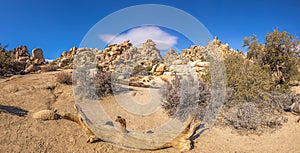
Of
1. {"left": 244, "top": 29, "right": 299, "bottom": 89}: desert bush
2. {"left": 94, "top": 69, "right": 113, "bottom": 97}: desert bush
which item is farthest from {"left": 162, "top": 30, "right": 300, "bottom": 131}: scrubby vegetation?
{"left": 94, "top": 69, "right": 113, "bottom": 97}: desert bush

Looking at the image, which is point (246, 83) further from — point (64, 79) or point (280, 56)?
point (64, 79)

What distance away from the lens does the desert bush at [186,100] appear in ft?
18.1

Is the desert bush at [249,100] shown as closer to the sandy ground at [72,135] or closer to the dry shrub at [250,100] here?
the dry shrub at [250,100]

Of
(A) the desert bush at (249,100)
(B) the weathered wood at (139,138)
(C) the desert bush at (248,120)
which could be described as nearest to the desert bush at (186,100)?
(A) the desert bush at (249,100)

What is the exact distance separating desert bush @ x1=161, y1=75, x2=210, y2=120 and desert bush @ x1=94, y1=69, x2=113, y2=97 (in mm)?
2752

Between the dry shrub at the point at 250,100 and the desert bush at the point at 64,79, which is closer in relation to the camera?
the dry shrub at the point at 250,100

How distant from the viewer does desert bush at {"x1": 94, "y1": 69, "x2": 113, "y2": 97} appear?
738cm

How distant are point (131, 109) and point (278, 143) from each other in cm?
440

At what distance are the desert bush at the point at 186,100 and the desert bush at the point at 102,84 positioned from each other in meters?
2.75

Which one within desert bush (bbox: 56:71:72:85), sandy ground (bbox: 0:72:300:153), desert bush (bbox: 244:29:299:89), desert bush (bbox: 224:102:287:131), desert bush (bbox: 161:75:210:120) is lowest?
sandy ground (bbox: 0:72:300:153)

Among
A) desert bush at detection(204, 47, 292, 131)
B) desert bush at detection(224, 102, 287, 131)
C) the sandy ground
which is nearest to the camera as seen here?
the sandy ground

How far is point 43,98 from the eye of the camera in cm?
602

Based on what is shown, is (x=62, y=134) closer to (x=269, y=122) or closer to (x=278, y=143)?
(x=278, y=143)

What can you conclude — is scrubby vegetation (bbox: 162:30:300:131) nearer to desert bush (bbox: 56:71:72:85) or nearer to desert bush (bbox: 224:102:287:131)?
desert bush (bbox: 224:102:287:131)
